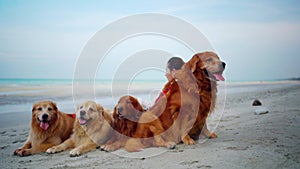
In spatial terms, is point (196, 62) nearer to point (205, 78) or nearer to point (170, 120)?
point (205, 78)

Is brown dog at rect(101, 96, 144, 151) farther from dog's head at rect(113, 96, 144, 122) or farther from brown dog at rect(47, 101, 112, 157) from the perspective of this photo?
brown dog at rect(47, 101, 112, 157)

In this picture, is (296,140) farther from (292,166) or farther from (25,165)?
(25,165)

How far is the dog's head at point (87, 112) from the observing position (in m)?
4.35

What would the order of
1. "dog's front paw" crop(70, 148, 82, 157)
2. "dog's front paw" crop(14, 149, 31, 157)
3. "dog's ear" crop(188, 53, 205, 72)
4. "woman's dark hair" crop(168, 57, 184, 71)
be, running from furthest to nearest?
"woman's dark hair" crop(168, 57, 184, 71), "dog's ear" crop(188, 53, 205, 72), "dog's front paw" crop(14, 149, 31, 157), "dog's front paw" crop(70, 148, 82, 157)

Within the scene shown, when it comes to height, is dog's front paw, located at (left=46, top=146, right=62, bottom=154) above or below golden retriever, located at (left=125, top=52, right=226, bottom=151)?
below

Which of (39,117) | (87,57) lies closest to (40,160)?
(39,117)

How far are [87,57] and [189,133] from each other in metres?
1.94

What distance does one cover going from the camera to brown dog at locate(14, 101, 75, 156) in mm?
4355

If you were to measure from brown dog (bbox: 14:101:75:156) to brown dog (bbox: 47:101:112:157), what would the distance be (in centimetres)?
24

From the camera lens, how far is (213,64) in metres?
4.25

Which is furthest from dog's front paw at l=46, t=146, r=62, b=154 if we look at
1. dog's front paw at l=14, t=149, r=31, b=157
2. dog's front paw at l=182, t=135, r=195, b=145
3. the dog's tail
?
dog's front paw at l=182, t=135, r=195, b=145

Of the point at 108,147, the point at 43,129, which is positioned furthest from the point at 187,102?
the point at 43,129

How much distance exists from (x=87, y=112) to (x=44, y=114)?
2.11 feet

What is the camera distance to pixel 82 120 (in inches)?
172
